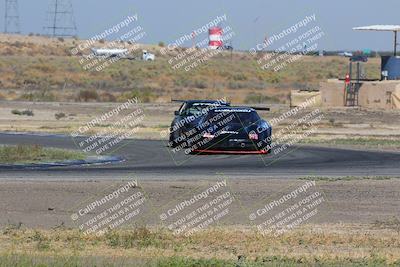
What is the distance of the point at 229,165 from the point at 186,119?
437 centimetres

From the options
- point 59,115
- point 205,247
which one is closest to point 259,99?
point 59,115

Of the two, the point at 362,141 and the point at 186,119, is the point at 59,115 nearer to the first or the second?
the point at 362,141

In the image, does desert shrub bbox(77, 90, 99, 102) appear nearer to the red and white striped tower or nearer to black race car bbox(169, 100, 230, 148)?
black race car bbox(169, 100, 230, 148)

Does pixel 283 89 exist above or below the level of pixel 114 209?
below

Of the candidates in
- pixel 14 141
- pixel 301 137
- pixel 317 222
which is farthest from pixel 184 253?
pixel 301 137

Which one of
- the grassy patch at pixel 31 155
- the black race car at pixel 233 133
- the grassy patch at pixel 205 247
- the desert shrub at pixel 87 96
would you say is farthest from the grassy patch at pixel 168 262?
the desert shrub at pixel 87 96

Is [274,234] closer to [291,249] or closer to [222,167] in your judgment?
[291,249]

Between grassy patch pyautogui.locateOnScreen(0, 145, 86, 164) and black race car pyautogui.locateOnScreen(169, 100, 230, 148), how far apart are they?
3.00 m

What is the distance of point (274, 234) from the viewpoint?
1773 centimetres

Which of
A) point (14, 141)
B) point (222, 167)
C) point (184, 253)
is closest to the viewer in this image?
point (184, 253)

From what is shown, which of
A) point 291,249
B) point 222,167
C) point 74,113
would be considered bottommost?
point 74,113

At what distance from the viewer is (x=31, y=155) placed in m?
32.5

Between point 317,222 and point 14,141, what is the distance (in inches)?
876

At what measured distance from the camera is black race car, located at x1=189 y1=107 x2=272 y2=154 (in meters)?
33.4
